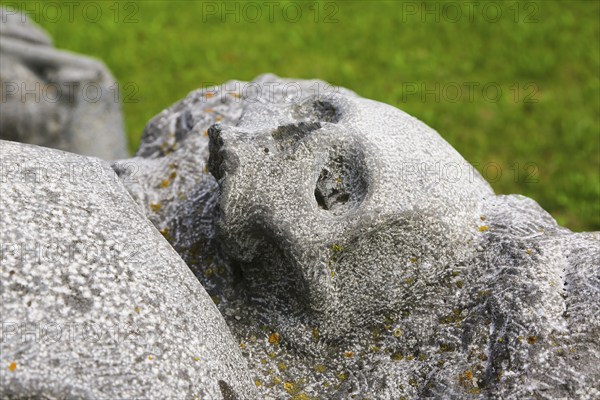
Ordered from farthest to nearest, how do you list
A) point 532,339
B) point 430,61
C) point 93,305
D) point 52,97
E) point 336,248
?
point 430,61 → point 52,97 → point 336,248 → point 532,339 → point 93,305

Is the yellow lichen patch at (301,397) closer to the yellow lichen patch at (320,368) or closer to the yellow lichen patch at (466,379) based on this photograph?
the yellow lichen patch at (320,368)

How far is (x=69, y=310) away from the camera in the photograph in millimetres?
1709

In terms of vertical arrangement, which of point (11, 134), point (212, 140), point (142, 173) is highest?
point (212, 140)

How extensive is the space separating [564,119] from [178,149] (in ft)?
14.5

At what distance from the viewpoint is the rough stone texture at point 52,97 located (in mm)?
5051

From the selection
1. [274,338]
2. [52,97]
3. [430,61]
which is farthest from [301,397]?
[430,61]

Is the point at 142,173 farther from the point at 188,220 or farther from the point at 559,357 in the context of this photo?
the point at 559,357

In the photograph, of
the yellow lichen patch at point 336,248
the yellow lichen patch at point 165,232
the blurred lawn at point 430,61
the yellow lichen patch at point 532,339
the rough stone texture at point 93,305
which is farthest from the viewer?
the blurred lawn at point 430,61

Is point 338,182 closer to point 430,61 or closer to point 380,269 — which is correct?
point 380,269

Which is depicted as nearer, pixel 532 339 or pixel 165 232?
pixel 532 339

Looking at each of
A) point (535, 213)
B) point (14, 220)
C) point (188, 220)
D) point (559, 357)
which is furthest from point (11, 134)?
point (559, 357)

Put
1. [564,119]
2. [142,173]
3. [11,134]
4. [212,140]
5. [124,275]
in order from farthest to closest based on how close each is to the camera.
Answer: [564,119], [11,134], [142,173], [212,140], [124,275]

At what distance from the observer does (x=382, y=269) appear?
7.12 ft

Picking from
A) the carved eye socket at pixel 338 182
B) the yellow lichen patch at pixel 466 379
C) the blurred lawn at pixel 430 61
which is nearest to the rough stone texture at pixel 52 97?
the blurred lawn at pixel 430 61
